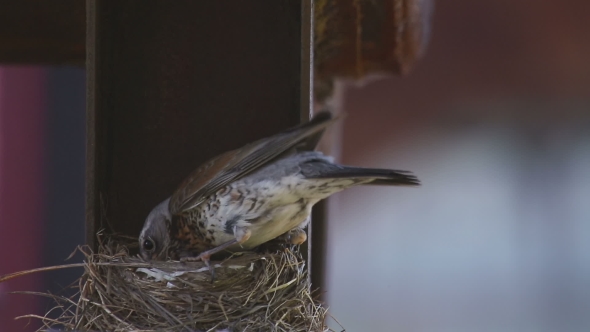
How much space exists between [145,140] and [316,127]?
2.22 ft

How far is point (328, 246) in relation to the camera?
2.34 metres

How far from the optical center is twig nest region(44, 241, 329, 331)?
1.55 meters

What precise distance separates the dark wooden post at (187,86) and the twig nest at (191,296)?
0.30m

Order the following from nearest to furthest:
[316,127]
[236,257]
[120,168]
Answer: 1. [316,127]
2. [236,257]
3. [120,168]

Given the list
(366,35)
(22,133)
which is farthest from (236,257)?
(22,133)

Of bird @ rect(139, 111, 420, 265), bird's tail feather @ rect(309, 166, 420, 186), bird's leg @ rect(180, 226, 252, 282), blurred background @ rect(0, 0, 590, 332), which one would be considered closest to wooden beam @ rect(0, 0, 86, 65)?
blurred background @ rect(0, 0, 590, 332)

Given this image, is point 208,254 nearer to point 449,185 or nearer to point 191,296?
point 191,296

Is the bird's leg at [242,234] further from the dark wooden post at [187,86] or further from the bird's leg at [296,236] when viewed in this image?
the dark wooden post at [187,86]

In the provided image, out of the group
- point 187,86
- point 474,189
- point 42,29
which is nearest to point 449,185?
point 474,189

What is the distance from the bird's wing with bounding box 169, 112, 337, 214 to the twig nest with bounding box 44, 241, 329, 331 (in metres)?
0.16

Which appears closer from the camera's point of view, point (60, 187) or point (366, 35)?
point (366, 35)

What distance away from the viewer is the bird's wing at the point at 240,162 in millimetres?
1459

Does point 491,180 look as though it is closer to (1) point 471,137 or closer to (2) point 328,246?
(1) point 471,137

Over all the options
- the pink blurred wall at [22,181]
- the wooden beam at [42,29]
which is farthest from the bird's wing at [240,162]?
the pink blurred wall at [22,181]
